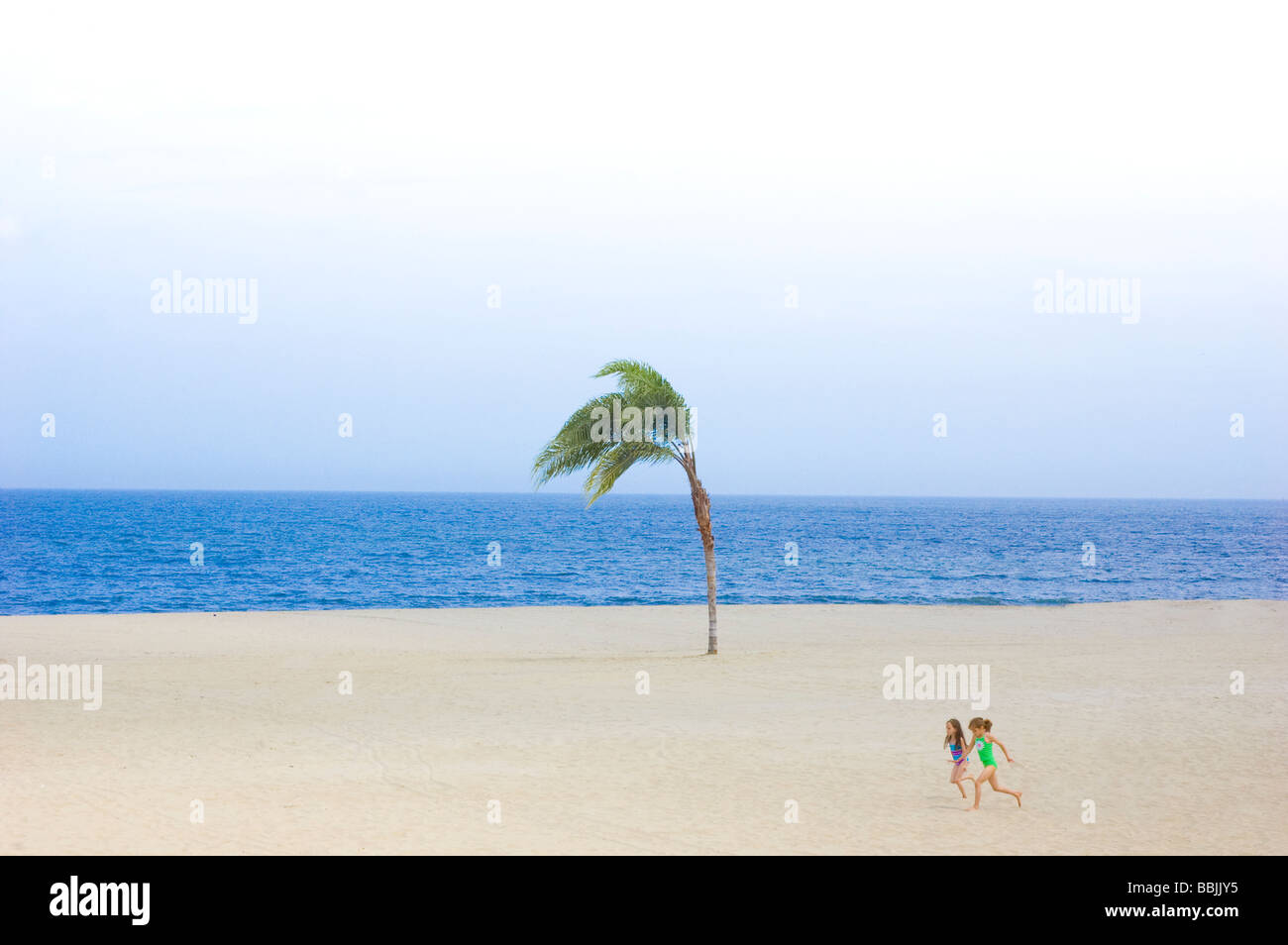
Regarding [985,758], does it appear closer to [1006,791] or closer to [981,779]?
[981,779]

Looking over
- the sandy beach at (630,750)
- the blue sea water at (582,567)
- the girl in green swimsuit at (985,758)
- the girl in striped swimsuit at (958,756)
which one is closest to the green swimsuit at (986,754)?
the girl in green swimsuit at (985,758)

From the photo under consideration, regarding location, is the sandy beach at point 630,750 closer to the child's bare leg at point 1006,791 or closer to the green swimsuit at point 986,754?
the child's bare leg at point 1006,791

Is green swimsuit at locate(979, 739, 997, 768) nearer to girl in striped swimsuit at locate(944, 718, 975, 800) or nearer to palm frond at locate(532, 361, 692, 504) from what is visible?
girl in striped swimsuit at locate(944, 718, 975, 800)

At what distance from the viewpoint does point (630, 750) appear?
1283cm

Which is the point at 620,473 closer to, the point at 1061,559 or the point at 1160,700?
the point at 1160,700

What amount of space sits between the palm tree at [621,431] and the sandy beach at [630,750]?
417 cm

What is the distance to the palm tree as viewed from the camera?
821 inches

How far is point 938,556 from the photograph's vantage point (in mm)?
75875

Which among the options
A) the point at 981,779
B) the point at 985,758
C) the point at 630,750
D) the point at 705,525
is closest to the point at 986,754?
the point at 985,758

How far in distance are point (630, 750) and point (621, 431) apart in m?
9.19

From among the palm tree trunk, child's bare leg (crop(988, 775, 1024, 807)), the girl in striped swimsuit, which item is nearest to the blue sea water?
the palm tree trunk

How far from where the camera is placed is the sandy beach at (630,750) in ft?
30.2

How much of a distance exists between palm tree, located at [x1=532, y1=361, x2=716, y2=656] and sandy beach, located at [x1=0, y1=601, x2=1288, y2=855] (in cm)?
417

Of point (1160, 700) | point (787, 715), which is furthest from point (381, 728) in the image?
point (1160, 700)
